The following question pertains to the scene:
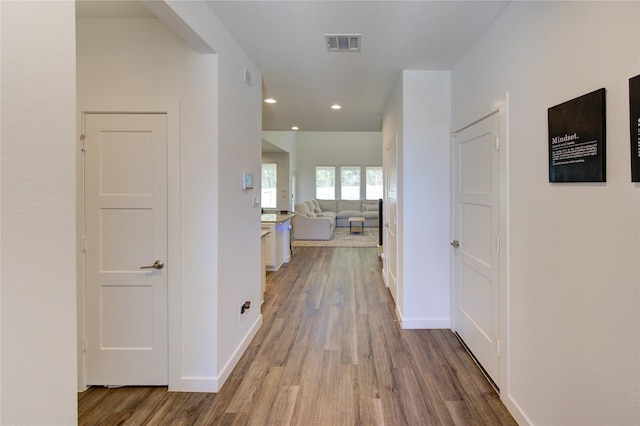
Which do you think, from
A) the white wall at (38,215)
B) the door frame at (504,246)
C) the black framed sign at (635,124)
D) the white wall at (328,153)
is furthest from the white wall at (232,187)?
the white wall at (328,153)

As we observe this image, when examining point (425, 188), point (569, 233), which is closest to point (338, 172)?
point (425, 188)

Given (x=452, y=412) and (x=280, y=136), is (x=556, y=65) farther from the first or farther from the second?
(x=280, y=136)

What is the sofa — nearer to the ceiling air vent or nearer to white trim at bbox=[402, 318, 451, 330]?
white trim at bbox=[402, 318, 451, 330]

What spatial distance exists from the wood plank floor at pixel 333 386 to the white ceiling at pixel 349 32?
2567mm

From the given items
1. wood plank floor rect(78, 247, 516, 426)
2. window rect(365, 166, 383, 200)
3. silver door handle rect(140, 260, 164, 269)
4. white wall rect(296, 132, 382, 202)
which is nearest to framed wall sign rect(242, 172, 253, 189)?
silver door handle rect(140, 260, 164, 269)

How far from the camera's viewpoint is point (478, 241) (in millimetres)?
2555

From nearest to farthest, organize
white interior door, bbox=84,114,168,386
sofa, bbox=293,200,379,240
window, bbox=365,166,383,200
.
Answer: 1. white interior door, bbox=84,114,168,386
2. sofa, bbox=293,200,379,240
3. window, bbox=365,166,383,200

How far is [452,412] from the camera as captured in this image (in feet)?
6.49

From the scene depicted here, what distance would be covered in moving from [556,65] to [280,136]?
352 inches

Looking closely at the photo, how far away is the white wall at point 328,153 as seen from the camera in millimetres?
12938

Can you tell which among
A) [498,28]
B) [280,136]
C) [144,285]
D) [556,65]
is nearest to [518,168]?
[556,65]

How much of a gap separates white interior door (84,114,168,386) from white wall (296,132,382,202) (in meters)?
10.7

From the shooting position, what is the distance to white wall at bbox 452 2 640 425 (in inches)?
46.6

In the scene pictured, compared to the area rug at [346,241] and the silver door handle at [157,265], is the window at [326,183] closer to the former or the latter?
the area rug at [346,241]
